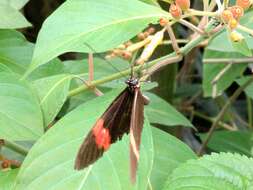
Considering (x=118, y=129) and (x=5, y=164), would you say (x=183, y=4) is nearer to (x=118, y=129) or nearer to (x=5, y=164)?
(x=118, y=129)

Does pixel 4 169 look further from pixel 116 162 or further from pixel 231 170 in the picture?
pixel 231 170

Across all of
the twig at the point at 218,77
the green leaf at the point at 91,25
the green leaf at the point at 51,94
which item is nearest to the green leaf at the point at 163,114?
the twig at the point at 218,77

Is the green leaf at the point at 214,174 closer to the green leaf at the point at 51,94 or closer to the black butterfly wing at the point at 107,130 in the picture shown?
the black butterfly wing at the point at 107,130

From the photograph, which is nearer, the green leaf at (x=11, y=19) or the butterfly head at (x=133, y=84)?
the butterfly head at (x=133, y=84)

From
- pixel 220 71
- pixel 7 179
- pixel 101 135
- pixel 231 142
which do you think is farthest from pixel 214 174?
pixel 231 142

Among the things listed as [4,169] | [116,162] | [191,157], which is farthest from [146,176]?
[4,169]

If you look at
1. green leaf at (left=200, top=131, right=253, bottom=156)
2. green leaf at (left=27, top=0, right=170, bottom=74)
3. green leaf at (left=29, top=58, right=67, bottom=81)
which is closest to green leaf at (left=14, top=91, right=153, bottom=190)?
green leaf at (left=27, top=0, right=170, bottom=74)
